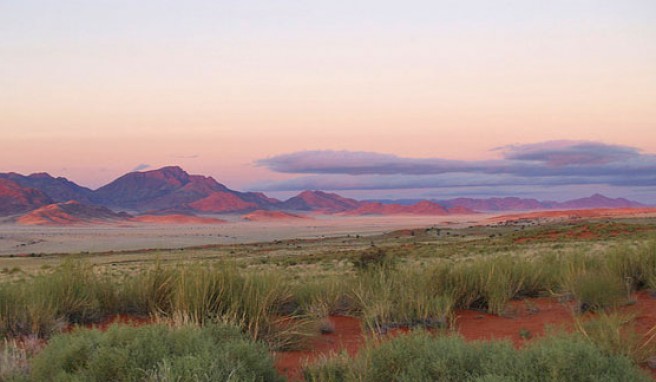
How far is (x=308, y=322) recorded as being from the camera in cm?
988

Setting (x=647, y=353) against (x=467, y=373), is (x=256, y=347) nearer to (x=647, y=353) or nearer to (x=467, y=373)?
(x=467, y=373)

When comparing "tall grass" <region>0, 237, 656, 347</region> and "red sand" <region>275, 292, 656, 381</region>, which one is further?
"tall grass" <region>0, 237, 656, 347</region>

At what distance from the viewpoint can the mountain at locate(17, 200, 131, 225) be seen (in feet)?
522

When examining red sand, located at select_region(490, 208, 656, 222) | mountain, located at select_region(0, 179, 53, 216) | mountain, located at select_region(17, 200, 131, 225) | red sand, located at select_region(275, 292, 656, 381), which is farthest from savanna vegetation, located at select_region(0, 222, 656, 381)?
mountain, located at select_region(0, 179, 53, 216)

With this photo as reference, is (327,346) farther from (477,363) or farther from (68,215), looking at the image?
(68,215)

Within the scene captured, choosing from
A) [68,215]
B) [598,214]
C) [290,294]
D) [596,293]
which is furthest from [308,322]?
[68,215]

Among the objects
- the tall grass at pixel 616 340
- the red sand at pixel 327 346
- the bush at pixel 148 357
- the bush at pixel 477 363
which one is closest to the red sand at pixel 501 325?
the red sand at pixel 327 346

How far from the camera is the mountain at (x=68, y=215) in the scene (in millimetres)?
159125

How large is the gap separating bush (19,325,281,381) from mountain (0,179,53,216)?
186 metres

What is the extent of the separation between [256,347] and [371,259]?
9097mm

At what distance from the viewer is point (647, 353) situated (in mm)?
7629

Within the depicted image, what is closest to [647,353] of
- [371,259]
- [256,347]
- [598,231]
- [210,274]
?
[256,347]

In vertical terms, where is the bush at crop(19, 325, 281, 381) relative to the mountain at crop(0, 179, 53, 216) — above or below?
below

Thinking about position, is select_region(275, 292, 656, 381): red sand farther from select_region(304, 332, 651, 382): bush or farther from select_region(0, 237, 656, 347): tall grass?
select_region(304, 332, 651, 382): bush
